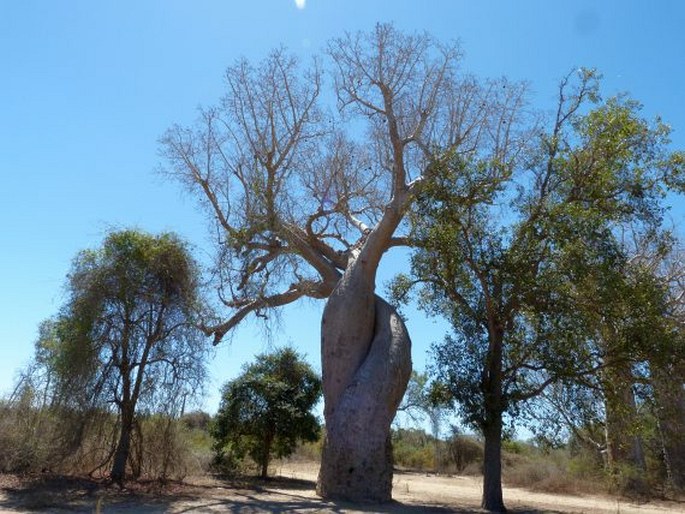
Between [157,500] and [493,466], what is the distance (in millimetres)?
5981

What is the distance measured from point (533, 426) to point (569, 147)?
532 cm

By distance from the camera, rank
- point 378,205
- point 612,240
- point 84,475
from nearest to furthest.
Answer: point 612,240, point 84,475, point 378,205

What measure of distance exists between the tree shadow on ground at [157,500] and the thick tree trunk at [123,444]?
0.43 m

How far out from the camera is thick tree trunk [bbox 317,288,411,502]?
11.2 meters

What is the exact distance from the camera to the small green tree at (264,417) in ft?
57.9

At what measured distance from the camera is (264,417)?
17609 mm

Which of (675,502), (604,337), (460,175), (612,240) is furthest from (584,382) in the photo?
(675,502)

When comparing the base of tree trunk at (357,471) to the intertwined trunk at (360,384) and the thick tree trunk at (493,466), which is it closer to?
the intertwined trunk at (360,384)

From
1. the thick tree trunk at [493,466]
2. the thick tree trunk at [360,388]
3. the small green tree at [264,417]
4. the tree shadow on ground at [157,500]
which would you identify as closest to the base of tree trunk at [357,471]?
the thick tree trunk at [360,388]

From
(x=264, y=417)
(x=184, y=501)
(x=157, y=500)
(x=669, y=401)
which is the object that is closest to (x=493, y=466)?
(x=669, y=401)

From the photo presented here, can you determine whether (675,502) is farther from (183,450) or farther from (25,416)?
(25,416)

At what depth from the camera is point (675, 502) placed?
1844 centimetres

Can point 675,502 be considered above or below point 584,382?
below

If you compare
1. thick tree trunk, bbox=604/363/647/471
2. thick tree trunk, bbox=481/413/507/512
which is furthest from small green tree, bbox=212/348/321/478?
thick tree trunk, bbox=604/363/647/471
